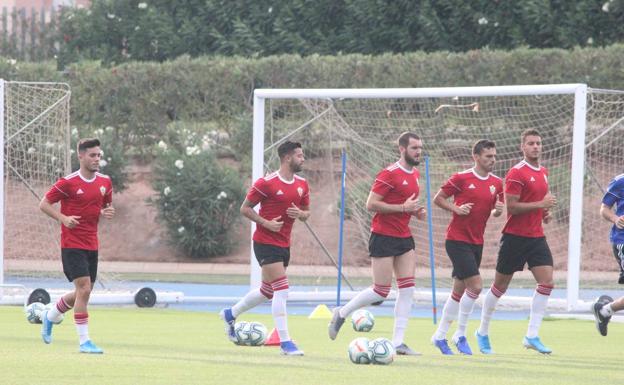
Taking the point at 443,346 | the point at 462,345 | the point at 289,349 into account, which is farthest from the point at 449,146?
the point at 289,349

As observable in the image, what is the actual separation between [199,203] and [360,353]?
1676 cm

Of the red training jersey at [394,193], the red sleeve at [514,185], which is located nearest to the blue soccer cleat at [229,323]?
the red training jersey at [394,193]

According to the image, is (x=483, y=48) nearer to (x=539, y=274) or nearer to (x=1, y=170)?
(x=1, y=170)

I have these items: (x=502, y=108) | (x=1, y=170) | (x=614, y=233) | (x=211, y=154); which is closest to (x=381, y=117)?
(x=502, y=108)

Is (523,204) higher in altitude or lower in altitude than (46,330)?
higher

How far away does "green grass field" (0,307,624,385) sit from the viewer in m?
11.4

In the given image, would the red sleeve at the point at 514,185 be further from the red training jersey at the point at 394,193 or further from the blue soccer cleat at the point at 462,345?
the blue soccer cleat at the point at 462,345

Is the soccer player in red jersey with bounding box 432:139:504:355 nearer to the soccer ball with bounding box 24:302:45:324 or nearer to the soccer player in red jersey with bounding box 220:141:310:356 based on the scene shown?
the soccer player in red jersey with bounding box 220:141:310:356

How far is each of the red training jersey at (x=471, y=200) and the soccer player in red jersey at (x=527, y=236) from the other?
205 mm

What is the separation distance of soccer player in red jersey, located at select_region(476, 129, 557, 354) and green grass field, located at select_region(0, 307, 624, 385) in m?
0.35

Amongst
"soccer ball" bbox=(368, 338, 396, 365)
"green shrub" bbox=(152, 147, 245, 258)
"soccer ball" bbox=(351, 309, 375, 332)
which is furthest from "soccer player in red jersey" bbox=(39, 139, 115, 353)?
"green shrub" bbox=(152, 147, 245, 258)

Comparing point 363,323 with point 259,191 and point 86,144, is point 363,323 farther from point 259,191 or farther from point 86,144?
point 86,144

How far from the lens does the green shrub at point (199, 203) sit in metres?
29.2

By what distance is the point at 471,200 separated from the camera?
570 inches
